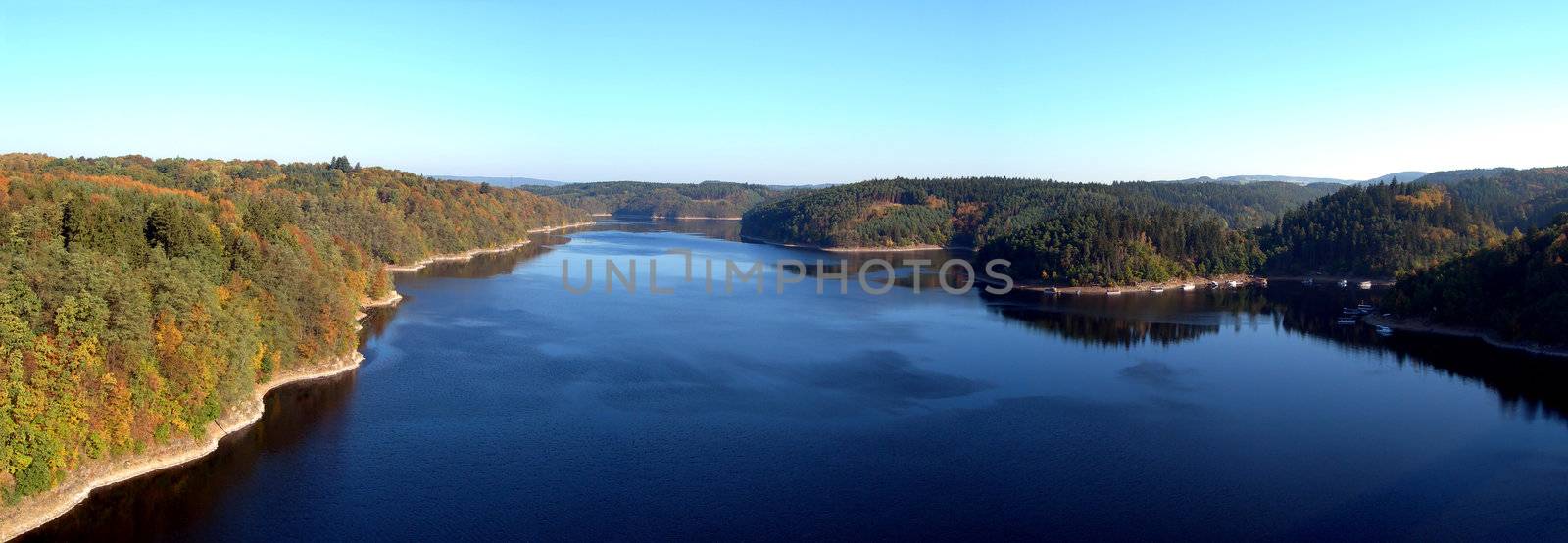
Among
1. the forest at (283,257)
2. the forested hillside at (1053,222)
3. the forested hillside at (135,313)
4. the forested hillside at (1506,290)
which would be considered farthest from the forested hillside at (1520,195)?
the forested hillside at (135,313)

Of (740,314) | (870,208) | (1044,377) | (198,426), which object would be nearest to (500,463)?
(198,426)

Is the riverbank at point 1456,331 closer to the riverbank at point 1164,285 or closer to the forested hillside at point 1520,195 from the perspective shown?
the riverbank at point 1164,285

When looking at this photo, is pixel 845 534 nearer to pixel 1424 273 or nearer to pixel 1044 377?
pixel 1044 377

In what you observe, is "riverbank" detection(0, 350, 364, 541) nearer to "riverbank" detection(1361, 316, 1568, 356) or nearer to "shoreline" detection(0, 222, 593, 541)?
"shoreline" detection(0, 222, 593, 541)

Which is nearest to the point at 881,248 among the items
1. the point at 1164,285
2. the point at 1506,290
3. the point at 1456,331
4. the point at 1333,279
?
the point at 1164,285

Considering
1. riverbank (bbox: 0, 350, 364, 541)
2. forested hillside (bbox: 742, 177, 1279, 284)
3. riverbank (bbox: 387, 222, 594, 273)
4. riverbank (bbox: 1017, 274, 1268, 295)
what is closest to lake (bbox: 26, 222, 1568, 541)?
riverbank (bbox: 0, 350, 364, 541)
